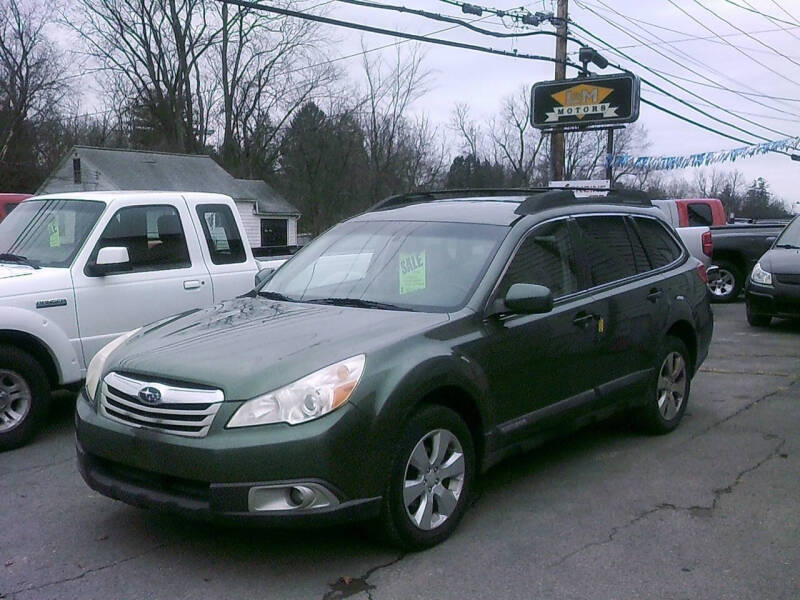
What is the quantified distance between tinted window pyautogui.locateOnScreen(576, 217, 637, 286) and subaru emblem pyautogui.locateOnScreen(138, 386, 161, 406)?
294 centimetres

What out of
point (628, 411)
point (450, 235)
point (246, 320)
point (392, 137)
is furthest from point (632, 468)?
point (392, 137)

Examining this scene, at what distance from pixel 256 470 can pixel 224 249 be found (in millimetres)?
4097

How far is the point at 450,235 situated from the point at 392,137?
44.3m

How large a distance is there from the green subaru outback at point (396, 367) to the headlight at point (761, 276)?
6178mm

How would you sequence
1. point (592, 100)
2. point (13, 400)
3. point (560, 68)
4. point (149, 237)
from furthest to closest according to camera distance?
point (592, 100) → point (560, 68) → point (149, 237) → point (13, 400)

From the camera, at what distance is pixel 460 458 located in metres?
4.35

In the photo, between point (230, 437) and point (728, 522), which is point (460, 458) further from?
point (728, 522)

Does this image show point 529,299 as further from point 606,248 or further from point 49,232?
point 49,232

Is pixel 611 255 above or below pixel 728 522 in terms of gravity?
above

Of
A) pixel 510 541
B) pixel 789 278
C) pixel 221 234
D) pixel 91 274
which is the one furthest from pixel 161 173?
pixel 510 541

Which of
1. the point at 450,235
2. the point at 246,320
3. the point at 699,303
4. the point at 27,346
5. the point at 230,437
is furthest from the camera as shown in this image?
the point at 699,303

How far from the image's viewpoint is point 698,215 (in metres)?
18.0

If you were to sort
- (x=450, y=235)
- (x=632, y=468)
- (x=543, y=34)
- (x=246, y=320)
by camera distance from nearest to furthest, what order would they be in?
(x=246, y=320), (x=450, y=235), (x=632, y=468), (x=543, y=34)

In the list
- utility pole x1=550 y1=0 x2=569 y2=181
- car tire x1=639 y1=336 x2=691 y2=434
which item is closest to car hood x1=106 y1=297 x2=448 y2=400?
car tire x1=639 y1=336 x2=691 y2=434
